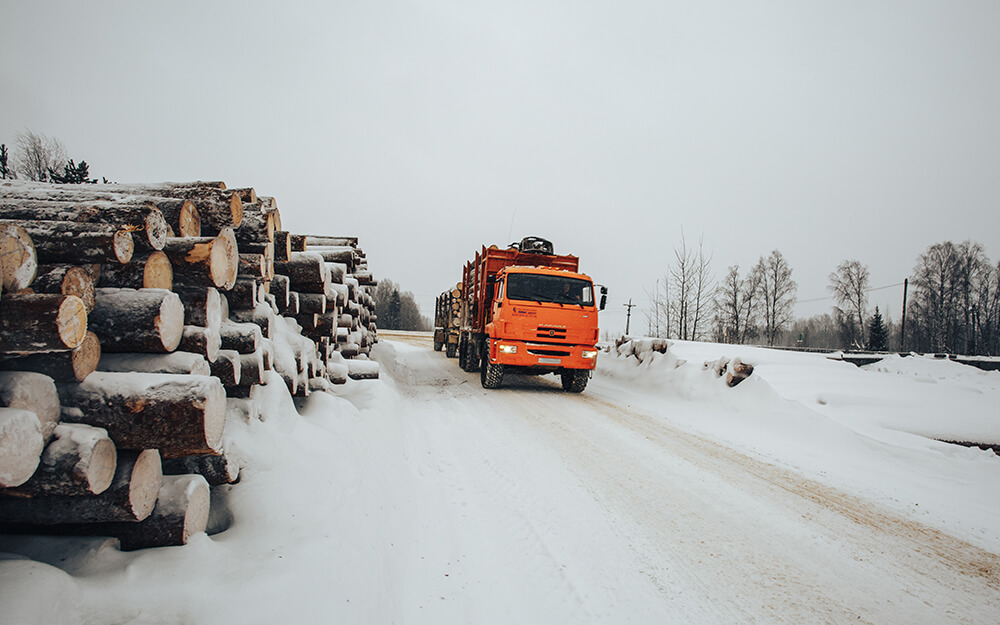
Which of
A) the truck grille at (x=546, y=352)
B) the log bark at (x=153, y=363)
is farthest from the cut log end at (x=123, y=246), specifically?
the truck grille at (x=546, y=352)

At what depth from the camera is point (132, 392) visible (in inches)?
87.4

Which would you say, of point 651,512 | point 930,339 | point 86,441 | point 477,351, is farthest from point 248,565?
point 930,339

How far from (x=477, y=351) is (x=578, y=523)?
9.62 m

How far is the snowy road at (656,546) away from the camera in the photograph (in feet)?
8.79

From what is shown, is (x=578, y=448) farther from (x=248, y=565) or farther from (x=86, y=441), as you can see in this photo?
(x=86, y=441)

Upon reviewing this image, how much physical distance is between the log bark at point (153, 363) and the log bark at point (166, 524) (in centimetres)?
60

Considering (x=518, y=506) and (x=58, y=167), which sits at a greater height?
(x=58, y=167)

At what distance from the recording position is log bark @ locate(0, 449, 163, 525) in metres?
2.06

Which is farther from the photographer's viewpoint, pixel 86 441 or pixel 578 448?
pixel 578 448

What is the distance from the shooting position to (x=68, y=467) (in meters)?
1.95

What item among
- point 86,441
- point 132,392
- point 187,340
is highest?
point 187,340

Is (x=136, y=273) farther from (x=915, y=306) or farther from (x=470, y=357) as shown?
(x=915, y=306)

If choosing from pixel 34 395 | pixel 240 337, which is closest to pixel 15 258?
pixel 34 395

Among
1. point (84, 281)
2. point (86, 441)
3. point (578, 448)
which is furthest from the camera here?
point (578, 448)
